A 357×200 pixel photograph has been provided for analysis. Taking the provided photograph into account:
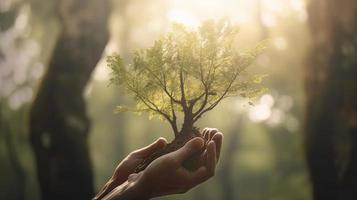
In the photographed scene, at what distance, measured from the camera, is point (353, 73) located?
9.45 meters

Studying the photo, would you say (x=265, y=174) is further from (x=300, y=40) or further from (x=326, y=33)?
(x=326, y=33)

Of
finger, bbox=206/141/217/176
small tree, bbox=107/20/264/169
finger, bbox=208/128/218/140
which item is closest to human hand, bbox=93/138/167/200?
small tree, bbox=107/20/264/169

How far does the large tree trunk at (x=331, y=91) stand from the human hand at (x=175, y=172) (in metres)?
5.45

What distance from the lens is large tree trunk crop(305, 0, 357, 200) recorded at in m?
8.97

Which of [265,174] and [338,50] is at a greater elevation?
[265,174]

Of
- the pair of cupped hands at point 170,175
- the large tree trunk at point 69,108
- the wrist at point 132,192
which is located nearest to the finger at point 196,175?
the pair of cupped hands at point 170,175

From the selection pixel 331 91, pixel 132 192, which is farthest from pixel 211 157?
pixel 331 91

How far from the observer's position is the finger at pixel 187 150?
3.55m

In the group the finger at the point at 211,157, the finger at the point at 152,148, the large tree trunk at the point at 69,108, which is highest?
the large tree trunk at the point at 69,108

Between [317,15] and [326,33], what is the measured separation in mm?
352

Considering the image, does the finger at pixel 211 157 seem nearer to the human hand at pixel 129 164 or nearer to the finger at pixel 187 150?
the finger at pixel 187 150

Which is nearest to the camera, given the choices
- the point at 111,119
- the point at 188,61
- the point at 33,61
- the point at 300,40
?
the point at 188,61

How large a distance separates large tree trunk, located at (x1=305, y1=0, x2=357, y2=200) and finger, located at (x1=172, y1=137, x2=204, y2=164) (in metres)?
5.61

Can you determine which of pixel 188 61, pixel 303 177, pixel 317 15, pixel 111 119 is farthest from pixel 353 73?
pixel 111 119
